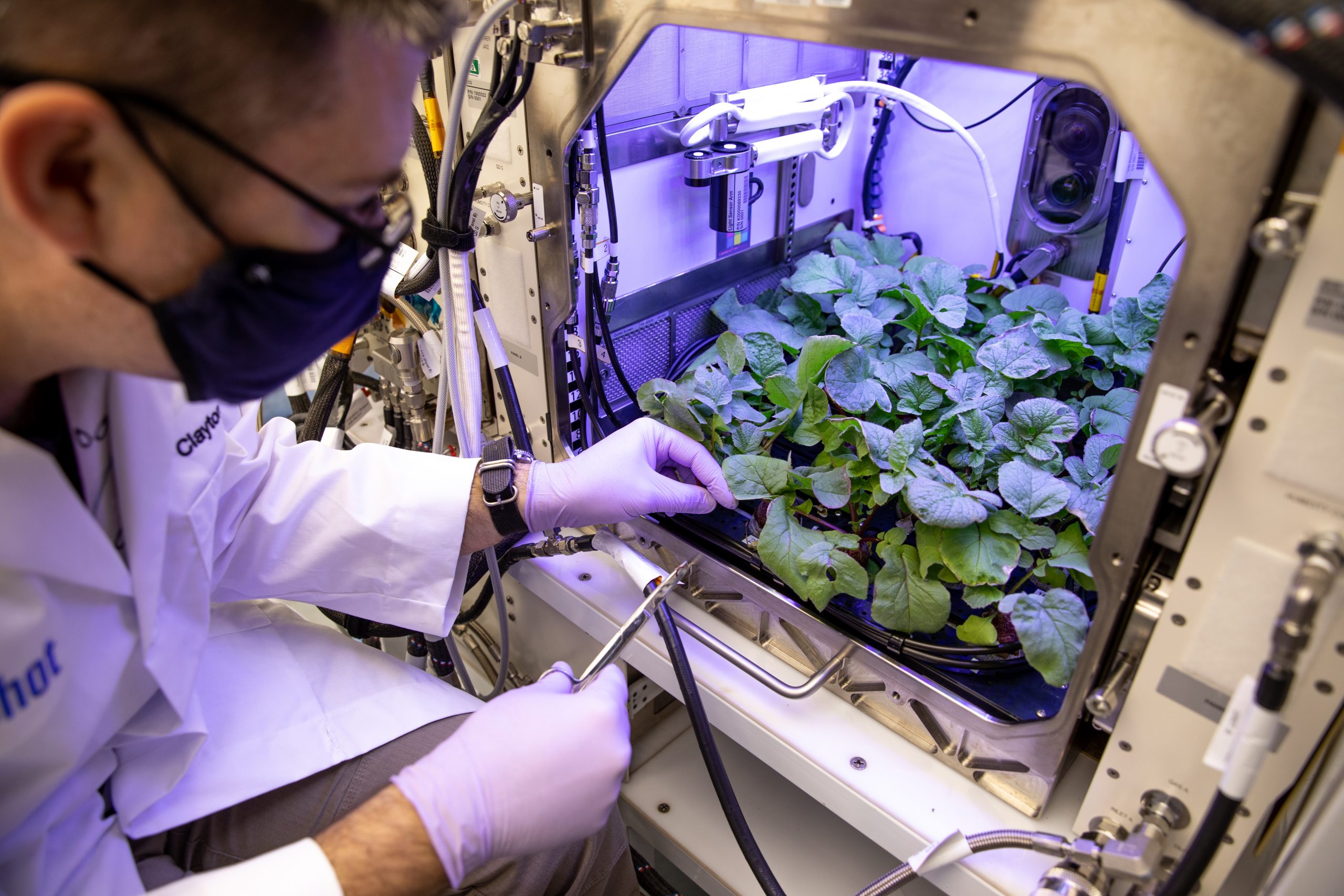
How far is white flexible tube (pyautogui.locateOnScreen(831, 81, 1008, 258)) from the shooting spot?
158 centimetres

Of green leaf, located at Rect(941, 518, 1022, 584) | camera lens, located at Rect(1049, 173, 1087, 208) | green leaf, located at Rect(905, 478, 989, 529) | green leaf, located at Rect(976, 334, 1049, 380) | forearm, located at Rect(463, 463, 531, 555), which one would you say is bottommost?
forearm, located at Rect(463, 463, 531, 555)

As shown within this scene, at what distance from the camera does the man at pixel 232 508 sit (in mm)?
622

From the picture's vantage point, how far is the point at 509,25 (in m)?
1.08

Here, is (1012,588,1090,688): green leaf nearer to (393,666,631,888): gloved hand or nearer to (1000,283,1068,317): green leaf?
(393,666,631,888): gloved hand

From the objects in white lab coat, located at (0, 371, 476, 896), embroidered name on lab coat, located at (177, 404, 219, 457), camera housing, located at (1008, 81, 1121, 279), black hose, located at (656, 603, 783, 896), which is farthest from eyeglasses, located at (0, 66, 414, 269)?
camera housing, located at (1008, 81, 1121, 279)

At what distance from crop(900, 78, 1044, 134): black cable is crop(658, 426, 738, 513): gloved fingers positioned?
3.30 feet

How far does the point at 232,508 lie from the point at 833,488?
0.93m

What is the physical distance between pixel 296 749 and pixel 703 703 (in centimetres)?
61

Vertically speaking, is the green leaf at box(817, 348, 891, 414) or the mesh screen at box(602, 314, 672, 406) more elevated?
the green leaf at box(817, 348, 891, 414)

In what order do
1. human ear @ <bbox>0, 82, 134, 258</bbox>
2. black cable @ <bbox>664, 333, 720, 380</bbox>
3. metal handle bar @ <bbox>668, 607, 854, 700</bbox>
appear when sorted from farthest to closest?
black cable @ <bbox>664, 333, 720, 380</bbox>
metal handle bar @ <bbox>668, 607, 854, 700</bbox>
human ear @ <bbox>0, 82, 134, 258</bbox>

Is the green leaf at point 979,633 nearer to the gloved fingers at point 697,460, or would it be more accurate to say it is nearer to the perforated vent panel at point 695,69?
the gloved fingers at point 697,460

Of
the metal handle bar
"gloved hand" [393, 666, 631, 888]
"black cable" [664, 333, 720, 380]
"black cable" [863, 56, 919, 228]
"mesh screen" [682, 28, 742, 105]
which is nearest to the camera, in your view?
"gloved hand" [393, 666, 631, 888]

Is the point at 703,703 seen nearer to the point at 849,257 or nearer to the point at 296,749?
the point at 296,749

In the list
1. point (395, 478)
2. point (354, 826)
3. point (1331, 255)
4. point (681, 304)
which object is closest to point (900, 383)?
point (681, 304)
